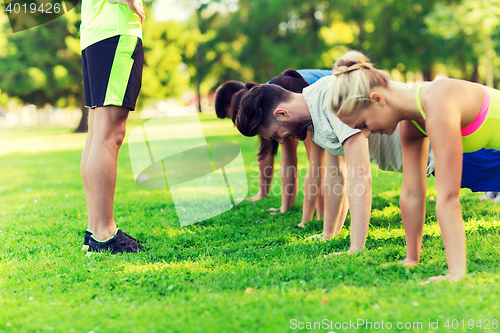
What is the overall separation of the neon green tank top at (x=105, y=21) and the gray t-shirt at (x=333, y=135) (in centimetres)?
145

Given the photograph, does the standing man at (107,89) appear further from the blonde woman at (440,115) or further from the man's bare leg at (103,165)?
the blonde woman at (440,115)

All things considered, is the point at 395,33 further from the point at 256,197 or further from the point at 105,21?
the point at 105,21

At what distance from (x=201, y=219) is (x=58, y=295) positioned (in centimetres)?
197

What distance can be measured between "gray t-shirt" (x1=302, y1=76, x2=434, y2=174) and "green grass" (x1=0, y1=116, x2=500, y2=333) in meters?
0.61

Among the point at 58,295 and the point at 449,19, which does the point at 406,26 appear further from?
the point at 58,295

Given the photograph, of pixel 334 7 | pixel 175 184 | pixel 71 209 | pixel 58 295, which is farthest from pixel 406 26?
pixel 58 295

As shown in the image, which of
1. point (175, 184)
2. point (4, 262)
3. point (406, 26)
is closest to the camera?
point (4, 262)

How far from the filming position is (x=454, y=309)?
6.35 feet

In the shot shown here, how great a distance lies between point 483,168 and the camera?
3209mm

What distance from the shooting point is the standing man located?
3.09 m

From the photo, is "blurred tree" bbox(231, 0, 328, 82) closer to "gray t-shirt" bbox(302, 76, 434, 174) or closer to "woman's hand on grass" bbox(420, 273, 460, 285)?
"gray t-shirt" bbox(302, 76, 434, 174)

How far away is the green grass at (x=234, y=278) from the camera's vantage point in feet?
6.52

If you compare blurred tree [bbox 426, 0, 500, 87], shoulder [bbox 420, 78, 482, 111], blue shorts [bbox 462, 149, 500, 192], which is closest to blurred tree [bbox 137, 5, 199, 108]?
blurred tree [bbox 426, 0, 500, 87]

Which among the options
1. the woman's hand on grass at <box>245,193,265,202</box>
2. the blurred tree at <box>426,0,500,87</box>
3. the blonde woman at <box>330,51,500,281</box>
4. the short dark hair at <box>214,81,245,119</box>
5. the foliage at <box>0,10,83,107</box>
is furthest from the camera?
the foliage at <box>0,10,83,107</box>
